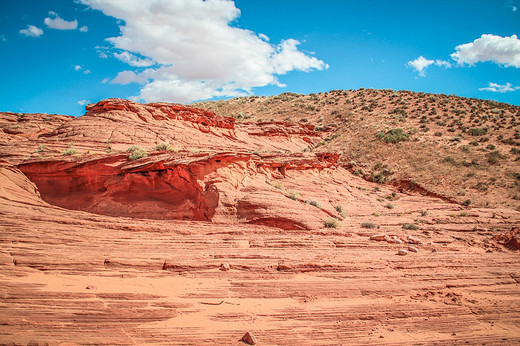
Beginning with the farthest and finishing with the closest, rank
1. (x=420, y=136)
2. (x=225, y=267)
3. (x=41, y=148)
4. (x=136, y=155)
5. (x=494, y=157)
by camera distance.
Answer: (x=420, y=136)
(x=494, y=157)
(x=41, y=148)
(x=136, y=155)
(x=225, y=267)

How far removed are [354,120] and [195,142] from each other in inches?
1055

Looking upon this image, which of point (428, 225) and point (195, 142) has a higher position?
point (195, 142)

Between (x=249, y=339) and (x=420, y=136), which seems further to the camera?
(x=420, y=136)

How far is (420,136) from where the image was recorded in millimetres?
31344

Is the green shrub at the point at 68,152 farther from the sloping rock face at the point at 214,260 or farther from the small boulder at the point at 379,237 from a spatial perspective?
the small boulder at the point at 379,237

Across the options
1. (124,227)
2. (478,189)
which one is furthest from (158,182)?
(478,189)

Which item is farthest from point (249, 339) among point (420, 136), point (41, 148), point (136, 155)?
point (420, 136)

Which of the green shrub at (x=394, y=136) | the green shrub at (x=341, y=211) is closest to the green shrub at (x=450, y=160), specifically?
the green shrub at (x=394, y=136)

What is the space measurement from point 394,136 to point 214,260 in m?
29.8

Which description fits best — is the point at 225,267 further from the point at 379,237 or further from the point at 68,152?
the point at 68,152

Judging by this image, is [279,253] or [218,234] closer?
[279,253]

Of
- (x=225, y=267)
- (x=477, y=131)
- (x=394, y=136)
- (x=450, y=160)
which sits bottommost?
(x=225, y=267)

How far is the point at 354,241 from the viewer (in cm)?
918

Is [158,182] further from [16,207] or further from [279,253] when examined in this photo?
[279,253]
